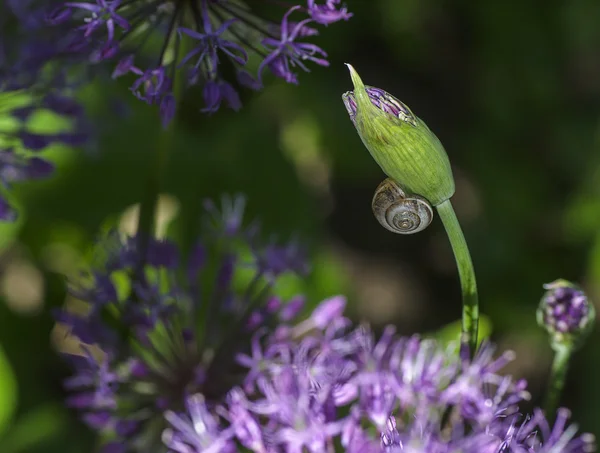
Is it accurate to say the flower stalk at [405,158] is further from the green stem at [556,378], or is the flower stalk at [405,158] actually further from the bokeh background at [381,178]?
the bokeh background at [381,178]

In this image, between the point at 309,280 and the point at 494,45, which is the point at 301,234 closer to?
the point at 309,280

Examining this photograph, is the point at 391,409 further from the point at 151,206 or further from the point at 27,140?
the point at 27,140

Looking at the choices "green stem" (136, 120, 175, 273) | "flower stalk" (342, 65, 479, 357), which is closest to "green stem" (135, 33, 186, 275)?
"green stem" (136, 120, 175, 273)

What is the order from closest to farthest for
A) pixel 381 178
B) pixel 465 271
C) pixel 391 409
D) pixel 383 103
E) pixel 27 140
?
pixel 383 103
pixel 465 271
pixel 391 409
pixel 27 140
pixel 381 178

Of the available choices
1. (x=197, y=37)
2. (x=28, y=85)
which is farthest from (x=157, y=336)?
(x=197, y=37)

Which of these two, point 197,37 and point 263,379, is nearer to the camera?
point 197,37

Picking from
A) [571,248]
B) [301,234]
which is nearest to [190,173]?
[301,234]

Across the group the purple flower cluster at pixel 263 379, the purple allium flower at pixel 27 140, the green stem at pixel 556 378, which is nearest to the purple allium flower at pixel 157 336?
the purple flower cluster at pixel 263 379
